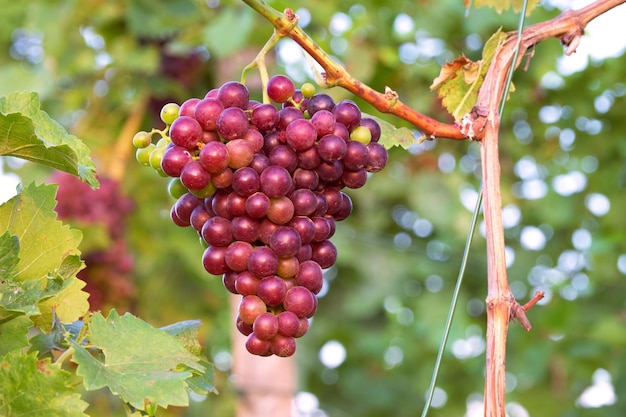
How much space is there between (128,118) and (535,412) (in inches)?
76.2

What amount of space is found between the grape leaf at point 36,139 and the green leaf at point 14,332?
0.16m

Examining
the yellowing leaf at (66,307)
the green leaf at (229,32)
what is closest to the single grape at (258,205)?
the yellowing leaf at (66,307)

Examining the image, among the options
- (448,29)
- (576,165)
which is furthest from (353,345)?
(448,29)

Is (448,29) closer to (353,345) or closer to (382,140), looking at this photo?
(353,345)

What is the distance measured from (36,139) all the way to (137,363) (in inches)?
10.0

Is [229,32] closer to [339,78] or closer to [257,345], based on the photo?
[339,78]

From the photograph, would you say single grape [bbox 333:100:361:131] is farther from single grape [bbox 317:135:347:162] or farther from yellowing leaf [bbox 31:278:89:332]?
yellowing leaf [bbox 31:278:89:332]

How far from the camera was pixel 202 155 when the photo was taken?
0.87m

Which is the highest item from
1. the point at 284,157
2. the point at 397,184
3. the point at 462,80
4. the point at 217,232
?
the point at 462,80

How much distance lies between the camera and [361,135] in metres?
0.94

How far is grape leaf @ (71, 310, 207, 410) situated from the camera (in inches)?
31.1

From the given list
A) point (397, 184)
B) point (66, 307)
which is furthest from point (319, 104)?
point (397, 184)

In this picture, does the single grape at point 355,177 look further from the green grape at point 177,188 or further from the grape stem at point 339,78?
the green grape at point 177,188

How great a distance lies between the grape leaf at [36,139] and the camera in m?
0.87
